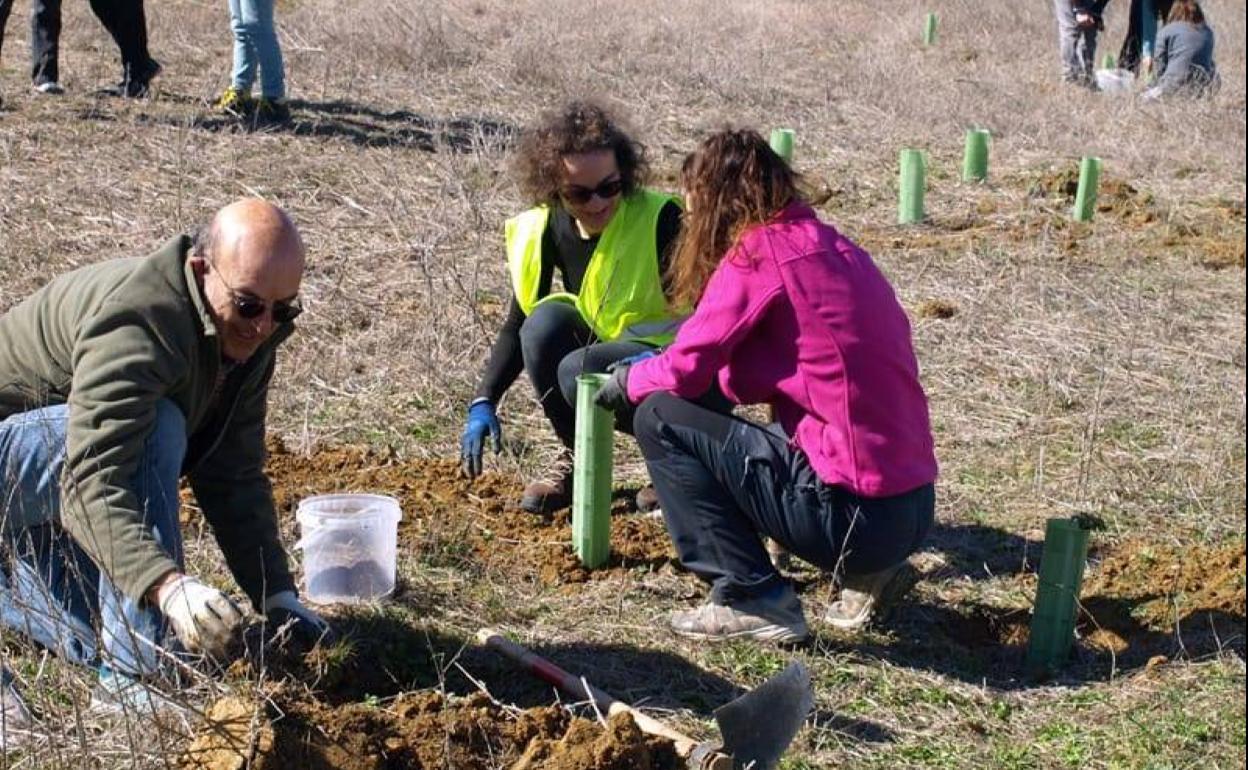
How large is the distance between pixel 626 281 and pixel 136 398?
192cm

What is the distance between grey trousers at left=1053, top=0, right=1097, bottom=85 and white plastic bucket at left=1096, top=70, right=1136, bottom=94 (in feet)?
1.41

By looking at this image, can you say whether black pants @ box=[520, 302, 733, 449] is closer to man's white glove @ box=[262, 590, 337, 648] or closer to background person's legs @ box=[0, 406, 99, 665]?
man's white glove @ box=[262, 590, 337, 648]

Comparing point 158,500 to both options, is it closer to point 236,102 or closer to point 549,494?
point 549,494

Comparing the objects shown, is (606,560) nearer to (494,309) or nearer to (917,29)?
(494,309)

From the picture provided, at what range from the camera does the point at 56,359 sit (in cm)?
331

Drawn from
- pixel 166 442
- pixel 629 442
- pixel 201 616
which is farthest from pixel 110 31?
pixel 201 616

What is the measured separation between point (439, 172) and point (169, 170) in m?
1.38

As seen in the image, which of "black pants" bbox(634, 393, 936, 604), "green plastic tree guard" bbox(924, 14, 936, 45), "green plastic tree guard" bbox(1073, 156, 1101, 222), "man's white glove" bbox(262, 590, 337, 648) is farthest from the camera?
"green plastic tree guard" bbox(924, 14, 936, 45)

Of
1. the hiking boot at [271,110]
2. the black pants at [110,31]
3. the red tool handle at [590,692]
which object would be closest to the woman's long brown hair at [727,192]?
the red tool handle at [590,692]

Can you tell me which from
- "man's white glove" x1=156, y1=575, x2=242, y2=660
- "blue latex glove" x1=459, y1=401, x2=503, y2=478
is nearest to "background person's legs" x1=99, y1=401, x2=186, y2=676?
"man's white glove" x1=156, y1=575, x2=242, y2=660

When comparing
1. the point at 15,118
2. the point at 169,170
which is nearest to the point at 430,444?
the point at 169,170

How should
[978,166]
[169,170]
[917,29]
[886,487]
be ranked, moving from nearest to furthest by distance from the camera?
1. [886,487]
2. [169,170]
3. [978,166]
4. [917,29]

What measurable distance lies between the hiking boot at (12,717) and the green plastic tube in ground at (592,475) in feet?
5.47

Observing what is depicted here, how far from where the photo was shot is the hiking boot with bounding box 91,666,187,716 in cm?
274
